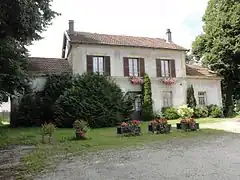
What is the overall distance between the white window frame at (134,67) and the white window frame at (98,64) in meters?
2.38

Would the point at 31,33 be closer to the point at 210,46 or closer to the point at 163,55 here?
the point at 163,55

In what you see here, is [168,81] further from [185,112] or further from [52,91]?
[52,91]

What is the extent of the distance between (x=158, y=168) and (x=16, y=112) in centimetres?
1744

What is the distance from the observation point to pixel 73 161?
8047 mm

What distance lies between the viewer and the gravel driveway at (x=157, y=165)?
19.6 ft

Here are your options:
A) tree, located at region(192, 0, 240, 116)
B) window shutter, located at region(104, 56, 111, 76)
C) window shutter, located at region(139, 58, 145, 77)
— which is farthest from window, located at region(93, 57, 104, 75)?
tree, located at region(192, 0, 240, 116)

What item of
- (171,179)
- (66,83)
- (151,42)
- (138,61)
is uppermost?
(151,42)

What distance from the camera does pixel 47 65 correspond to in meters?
24.4

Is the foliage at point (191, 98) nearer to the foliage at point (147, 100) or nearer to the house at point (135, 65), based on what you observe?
the house at point (135, 65)

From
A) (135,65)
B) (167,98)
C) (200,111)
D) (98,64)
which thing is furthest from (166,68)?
(98,64)

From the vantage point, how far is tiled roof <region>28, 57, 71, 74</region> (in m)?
23.1

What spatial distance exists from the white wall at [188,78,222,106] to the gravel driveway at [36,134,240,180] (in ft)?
58.4

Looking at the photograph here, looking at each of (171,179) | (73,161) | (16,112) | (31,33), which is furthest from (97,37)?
(171,179)

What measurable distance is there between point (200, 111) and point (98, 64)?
31.2 feet
